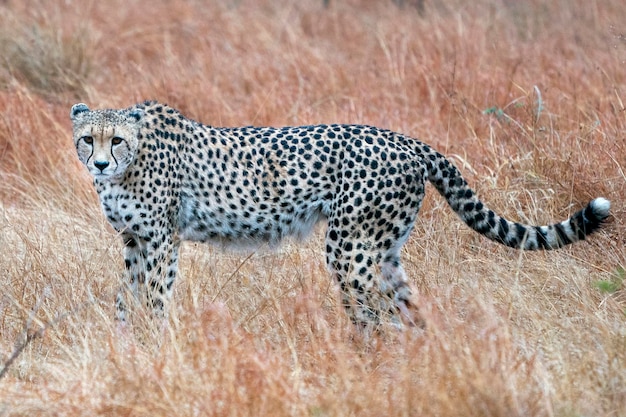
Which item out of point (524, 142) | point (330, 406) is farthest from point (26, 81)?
point (330, 406)

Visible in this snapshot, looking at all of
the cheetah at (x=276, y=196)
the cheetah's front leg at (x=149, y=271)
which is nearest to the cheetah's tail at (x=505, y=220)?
the cheetah at (x=276, y=196)

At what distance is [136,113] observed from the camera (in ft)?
13.5

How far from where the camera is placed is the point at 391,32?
336 inches

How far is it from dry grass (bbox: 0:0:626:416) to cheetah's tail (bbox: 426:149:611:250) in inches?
6.6

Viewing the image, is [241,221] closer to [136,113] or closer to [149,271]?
[149,271]

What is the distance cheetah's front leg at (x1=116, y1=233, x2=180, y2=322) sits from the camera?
13.1ft

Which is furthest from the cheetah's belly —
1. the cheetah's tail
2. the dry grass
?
the cheetah's tail

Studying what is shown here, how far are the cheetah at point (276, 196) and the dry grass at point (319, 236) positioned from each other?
0.16 metres

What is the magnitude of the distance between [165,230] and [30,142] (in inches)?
90.4

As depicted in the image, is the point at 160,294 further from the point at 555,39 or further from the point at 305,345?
the point at 555,39

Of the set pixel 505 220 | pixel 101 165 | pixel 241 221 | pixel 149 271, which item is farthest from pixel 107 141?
pixel 505 220

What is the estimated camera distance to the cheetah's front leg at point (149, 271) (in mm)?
4004

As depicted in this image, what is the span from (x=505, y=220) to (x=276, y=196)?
0.89m

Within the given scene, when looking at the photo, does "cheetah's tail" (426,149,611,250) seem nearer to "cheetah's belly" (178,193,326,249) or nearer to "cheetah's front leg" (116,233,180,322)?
"cheetah's belly" (178,193,326,249)
